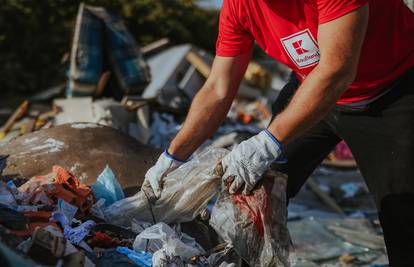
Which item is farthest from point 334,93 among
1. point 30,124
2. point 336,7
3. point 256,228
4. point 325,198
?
point 30,124

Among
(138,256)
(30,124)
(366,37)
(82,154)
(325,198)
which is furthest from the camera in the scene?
(30,124)

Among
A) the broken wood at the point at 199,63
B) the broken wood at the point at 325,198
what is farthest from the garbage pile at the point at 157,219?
the broken wood at the point at 199,63

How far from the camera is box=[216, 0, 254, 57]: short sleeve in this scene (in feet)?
8.74

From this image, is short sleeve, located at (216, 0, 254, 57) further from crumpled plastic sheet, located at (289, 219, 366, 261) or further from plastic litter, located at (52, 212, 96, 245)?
crumpled plastic sheet, located at (289, 219, 366, 261)

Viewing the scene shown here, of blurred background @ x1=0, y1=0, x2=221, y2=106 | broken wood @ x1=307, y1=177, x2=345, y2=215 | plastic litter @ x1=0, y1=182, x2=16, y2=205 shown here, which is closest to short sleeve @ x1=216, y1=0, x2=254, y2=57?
plastic litter @ x1=0, y1=182, x2=16, y2=205

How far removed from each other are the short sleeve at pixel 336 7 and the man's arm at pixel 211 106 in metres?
0.63

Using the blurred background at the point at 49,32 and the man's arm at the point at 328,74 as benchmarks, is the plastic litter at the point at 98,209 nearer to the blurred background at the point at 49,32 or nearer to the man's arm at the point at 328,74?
the man's arm at the point at 328,74

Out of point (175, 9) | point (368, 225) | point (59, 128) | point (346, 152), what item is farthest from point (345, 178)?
point (175, 9)

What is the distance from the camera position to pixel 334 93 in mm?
2225

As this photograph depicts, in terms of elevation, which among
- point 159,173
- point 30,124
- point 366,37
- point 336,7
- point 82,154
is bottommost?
point 30,124

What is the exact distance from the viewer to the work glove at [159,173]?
2670mm

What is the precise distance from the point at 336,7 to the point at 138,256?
120 centimetres

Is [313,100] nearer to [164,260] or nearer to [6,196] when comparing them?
[164,260]

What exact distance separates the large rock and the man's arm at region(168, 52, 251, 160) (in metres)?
0.48
